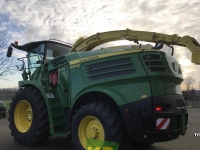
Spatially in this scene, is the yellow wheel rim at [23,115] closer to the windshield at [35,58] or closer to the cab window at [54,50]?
the windshield at [35,58]

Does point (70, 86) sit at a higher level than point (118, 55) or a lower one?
lower

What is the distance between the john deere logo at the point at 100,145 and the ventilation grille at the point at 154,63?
5.02ft

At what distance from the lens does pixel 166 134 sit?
4621mm

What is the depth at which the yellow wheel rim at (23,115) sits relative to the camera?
6.78m

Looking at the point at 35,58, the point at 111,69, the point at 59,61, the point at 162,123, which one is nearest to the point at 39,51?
the point at 35,58

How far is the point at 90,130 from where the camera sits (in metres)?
5.04

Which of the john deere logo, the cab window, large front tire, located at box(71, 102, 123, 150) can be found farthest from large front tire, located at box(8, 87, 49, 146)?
the john deere logo

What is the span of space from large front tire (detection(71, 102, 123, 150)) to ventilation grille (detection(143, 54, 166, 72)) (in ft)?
3.59

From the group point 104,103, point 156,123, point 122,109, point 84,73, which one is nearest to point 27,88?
point 84,73

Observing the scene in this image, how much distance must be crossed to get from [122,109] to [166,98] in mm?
833

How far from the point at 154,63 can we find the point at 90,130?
180 cm

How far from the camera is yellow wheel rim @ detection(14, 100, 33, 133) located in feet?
22.2

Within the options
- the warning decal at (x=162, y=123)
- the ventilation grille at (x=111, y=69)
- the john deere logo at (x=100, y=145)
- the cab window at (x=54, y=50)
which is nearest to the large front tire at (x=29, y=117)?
the cab window at (x=54, y=50)

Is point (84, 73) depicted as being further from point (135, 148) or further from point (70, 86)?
point (135, 148)
